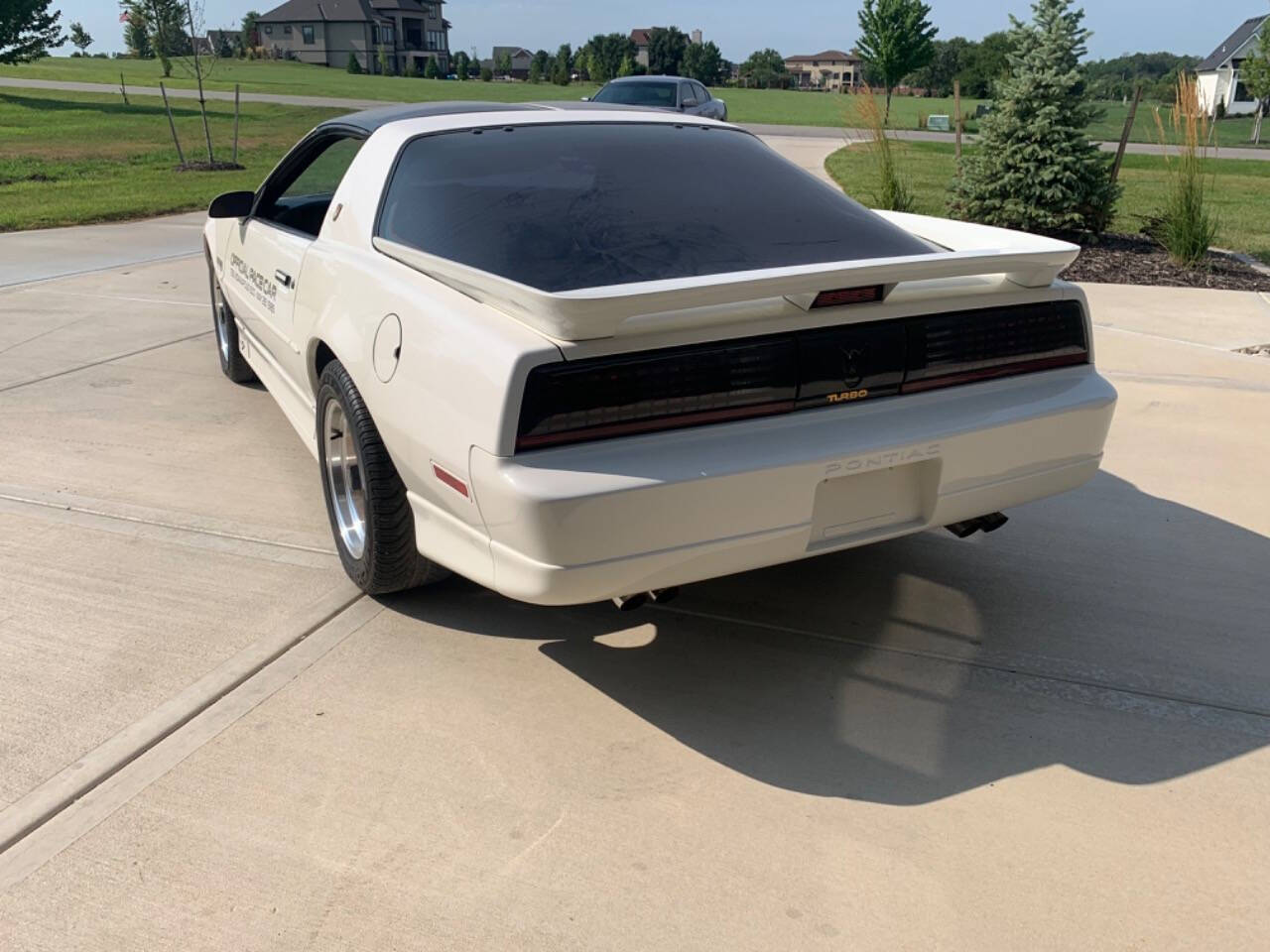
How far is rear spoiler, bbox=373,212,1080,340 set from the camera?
248cm

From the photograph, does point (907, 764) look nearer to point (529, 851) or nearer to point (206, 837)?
point (529, 851)

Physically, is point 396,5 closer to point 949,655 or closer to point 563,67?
point 563,67

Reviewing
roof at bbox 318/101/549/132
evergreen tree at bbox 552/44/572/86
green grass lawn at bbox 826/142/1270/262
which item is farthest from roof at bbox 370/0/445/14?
roof at bbox 318/101/549/132

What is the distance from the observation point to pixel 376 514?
3225mm

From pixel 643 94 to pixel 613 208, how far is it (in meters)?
16.5

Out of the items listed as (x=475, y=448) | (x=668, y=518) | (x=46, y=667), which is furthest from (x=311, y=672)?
(x=668, y=518)

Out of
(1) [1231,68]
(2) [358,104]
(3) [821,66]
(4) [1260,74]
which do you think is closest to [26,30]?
(2) [358,104]

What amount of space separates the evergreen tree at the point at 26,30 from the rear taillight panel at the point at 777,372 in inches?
1423

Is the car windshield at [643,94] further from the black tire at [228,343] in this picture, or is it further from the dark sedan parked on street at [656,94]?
the black tire at [228,343]

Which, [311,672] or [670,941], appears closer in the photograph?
[670,941]

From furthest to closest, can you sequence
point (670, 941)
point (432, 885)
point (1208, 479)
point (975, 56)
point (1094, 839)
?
point (975, 56) → point (1208, 479) → point (1094, 839) → point (432, 885) → point (670, 941)

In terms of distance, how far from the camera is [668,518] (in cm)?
262

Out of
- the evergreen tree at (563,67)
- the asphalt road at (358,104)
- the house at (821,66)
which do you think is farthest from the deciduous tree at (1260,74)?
the house at (821,66)

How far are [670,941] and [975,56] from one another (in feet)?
277
